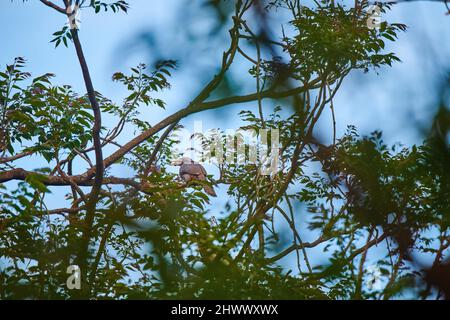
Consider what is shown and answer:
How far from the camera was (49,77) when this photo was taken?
334 cm

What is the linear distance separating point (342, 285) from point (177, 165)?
6.20 ft

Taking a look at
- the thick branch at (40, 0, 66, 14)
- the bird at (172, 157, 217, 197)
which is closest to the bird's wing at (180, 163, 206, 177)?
the bird at (172, 157, 217, 197)

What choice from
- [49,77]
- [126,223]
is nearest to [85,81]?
[49,77]

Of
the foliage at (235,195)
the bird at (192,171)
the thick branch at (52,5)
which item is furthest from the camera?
the bird at (192,171)

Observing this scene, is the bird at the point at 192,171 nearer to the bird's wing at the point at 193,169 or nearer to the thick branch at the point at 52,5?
the bird's wing at the point at 193,169

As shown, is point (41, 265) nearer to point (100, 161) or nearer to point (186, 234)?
point (186, 234)

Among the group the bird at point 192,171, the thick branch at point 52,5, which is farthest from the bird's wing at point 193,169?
the thick branch at point 52,5

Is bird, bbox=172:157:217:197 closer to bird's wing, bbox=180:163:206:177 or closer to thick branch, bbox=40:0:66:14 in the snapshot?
bird's wing, bbox=180:163:206:177

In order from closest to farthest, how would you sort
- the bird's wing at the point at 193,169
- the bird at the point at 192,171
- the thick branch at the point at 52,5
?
the thick branch at the point at 52,5 → the bird at the point at 192,171 → the bird's wing at the point at 193,169

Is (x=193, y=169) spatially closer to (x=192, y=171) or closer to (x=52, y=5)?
(x=192, y=171)

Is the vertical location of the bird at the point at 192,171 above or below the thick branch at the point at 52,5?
below
